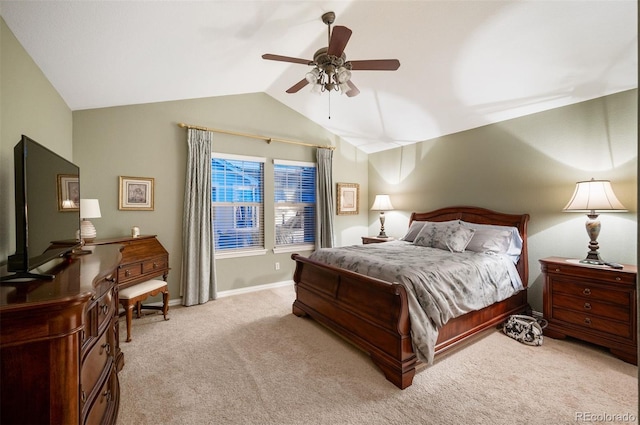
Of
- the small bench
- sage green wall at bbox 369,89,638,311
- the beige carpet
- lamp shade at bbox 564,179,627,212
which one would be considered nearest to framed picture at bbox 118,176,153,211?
the small bench

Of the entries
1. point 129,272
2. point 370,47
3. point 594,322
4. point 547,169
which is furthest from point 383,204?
point 129,272

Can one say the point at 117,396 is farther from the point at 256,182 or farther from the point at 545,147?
the point at 545,147

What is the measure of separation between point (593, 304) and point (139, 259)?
4558mm

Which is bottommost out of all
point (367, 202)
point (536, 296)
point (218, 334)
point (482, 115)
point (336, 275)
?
point (218, 334)

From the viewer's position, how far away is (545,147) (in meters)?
3.21

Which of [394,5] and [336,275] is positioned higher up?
[394,5]

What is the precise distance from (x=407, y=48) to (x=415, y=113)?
1.22 m

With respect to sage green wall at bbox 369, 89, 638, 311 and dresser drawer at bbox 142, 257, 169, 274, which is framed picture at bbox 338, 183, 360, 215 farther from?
dresser drawer at bbox 142, 257, 169, 274

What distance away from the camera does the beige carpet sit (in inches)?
68.9

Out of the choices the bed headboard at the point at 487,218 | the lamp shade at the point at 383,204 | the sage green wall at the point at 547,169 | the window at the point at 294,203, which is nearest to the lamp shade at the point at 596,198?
the sage green wall at the point at 547,169

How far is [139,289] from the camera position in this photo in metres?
2.90

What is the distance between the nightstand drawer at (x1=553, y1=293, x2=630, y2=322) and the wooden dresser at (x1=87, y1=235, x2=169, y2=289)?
14.3 feet

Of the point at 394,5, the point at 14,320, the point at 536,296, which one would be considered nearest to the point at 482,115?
the point at 394,5

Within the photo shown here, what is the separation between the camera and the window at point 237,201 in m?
4.15
